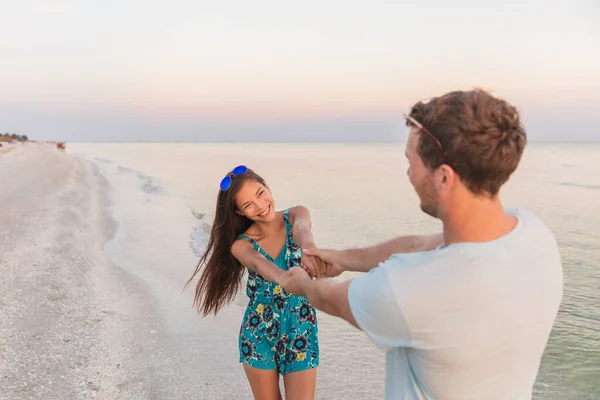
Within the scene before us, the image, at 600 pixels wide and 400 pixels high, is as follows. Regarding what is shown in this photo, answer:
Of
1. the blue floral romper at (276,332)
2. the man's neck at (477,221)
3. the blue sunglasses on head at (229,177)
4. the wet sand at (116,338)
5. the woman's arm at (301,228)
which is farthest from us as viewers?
the wet sand at (116,338)

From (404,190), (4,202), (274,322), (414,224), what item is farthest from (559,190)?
(274,322)

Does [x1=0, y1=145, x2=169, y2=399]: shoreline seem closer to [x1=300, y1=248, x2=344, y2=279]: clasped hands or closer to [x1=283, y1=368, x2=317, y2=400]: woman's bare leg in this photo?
[x1=283, y1=368, x2=317, y2=400]: woman's bare leg

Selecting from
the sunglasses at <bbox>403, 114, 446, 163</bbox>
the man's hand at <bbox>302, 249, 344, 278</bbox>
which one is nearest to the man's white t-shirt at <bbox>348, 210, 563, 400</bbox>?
the sunglasses at <bbox>403, 114, 446, 163</bbox>

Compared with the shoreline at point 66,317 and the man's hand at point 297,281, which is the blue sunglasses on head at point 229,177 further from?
the shoreline at point 66,317

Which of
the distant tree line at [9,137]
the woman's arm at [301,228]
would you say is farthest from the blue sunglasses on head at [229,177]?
the distant tree line at [9,137]

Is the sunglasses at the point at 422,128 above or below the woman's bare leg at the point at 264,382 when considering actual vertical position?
above

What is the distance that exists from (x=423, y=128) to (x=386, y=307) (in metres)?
0.62

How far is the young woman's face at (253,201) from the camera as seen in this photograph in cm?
375

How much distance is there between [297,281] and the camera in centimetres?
257

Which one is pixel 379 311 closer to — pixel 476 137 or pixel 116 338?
pixel 476 137

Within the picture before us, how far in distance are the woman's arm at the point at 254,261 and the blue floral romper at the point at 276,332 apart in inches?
6.8

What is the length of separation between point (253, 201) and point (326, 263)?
84 centimetres

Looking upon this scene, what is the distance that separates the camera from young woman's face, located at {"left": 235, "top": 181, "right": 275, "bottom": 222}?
375 cm

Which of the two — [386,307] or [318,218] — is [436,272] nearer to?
[386,307]
